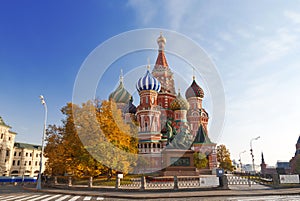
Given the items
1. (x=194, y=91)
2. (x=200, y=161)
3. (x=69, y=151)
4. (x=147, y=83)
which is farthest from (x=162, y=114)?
(x=69, y=151)

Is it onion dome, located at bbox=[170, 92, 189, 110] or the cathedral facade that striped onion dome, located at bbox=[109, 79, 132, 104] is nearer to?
the cathedral facade

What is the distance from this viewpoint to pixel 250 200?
13352mm

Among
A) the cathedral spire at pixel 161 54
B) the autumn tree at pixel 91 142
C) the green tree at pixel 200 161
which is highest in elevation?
the cathedral spire at pixel 161 54

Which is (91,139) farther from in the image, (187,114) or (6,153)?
(6,153)

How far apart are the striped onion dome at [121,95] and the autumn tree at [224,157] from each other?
30.4 metres

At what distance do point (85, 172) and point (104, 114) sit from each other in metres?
7.19

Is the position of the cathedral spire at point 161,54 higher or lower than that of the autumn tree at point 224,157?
higher

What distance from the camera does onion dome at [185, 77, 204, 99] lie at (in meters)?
61.7

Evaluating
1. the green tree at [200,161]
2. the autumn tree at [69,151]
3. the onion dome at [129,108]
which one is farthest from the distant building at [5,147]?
the green tree at [200,161]

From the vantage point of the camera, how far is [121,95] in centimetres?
6109

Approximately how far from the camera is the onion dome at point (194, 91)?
202ft

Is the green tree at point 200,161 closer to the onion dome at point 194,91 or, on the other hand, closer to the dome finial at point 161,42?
the onion dome at point 194,91

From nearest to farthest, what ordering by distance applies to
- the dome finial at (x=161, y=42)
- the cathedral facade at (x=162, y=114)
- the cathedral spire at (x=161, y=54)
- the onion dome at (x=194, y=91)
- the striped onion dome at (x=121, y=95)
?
the cathedral facade at (x=162, y=114), the striped onion dome at (x=121, y=95), the onion dome at (x=194, y=91), the cathedral spire at (x=161, y=54), the dome finial at (x=161, y=42)

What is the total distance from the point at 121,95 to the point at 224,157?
3463 centimetres
